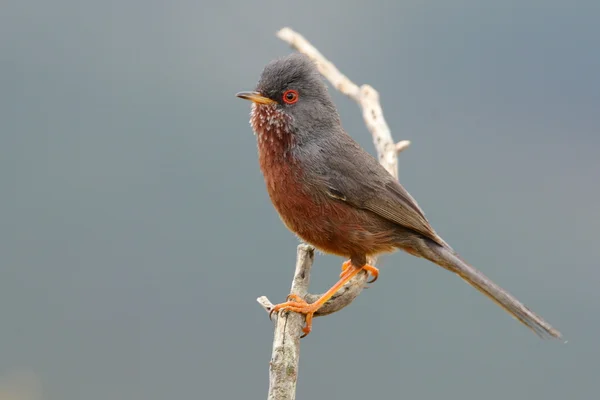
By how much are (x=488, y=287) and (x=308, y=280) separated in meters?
1.29

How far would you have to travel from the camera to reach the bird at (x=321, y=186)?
464 cm

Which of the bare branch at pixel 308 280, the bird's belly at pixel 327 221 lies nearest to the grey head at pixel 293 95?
the bird's belly at pixel 327 221

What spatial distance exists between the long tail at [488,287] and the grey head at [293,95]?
1202 mm

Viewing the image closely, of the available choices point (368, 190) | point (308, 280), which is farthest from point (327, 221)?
point (308, 280)

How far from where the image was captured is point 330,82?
689 cm

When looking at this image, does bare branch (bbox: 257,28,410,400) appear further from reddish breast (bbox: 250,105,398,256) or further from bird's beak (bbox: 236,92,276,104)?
bird's beak (bbox: 236,92,276,104)

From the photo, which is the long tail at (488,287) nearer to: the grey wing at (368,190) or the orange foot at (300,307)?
the grey wing at (368,190)

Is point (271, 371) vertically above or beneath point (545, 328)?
beneath

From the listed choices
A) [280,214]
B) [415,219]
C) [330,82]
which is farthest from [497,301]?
[330,82]

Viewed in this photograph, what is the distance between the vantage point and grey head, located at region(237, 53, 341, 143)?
464cm

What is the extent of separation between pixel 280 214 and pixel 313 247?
37 cm

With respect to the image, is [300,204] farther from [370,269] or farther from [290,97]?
[370,269]

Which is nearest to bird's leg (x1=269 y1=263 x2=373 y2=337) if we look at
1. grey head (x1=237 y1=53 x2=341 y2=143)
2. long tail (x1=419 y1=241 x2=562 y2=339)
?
long tail (x1=419 y1=241 x2=562 y2=339)

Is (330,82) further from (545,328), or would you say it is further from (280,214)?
(545,328)
